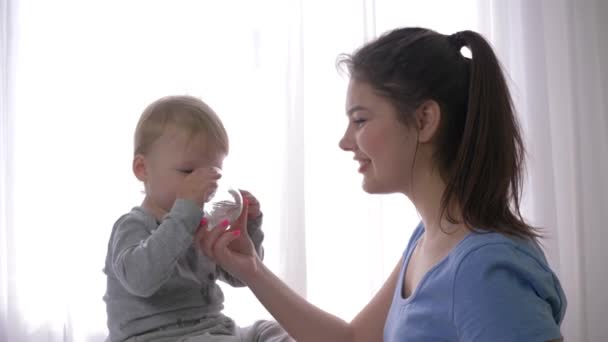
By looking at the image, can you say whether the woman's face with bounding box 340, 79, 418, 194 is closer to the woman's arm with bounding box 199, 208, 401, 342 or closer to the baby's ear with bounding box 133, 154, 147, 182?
the woman's arm with bounding box 199, 208, 401, 342

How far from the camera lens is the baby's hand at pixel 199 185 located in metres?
1.31

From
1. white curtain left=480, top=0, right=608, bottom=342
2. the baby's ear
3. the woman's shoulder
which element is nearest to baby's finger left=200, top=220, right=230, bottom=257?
the baby's ear

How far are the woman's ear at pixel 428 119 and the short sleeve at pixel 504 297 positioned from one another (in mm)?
263

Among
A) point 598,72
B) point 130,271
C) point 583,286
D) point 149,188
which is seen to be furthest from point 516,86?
point 130,271

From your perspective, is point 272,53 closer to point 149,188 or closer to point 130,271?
point 149,188

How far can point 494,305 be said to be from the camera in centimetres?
92

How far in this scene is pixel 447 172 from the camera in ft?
3.88

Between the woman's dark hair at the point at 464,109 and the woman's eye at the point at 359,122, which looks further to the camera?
the woman's eye at the point at 359,122

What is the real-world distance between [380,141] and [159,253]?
479 millimetres

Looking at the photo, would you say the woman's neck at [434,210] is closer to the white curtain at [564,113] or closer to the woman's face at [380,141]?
the woman's face at [380,141]

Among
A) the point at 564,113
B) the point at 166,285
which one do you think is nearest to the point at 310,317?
the point at 166,285

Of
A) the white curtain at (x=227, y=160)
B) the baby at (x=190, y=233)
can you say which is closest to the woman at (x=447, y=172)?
the baby at (x=190, y=233)

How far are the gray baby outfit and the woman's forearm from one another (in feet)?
0.12

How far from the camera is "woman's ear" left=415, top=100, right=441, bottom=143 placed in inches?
45.1
